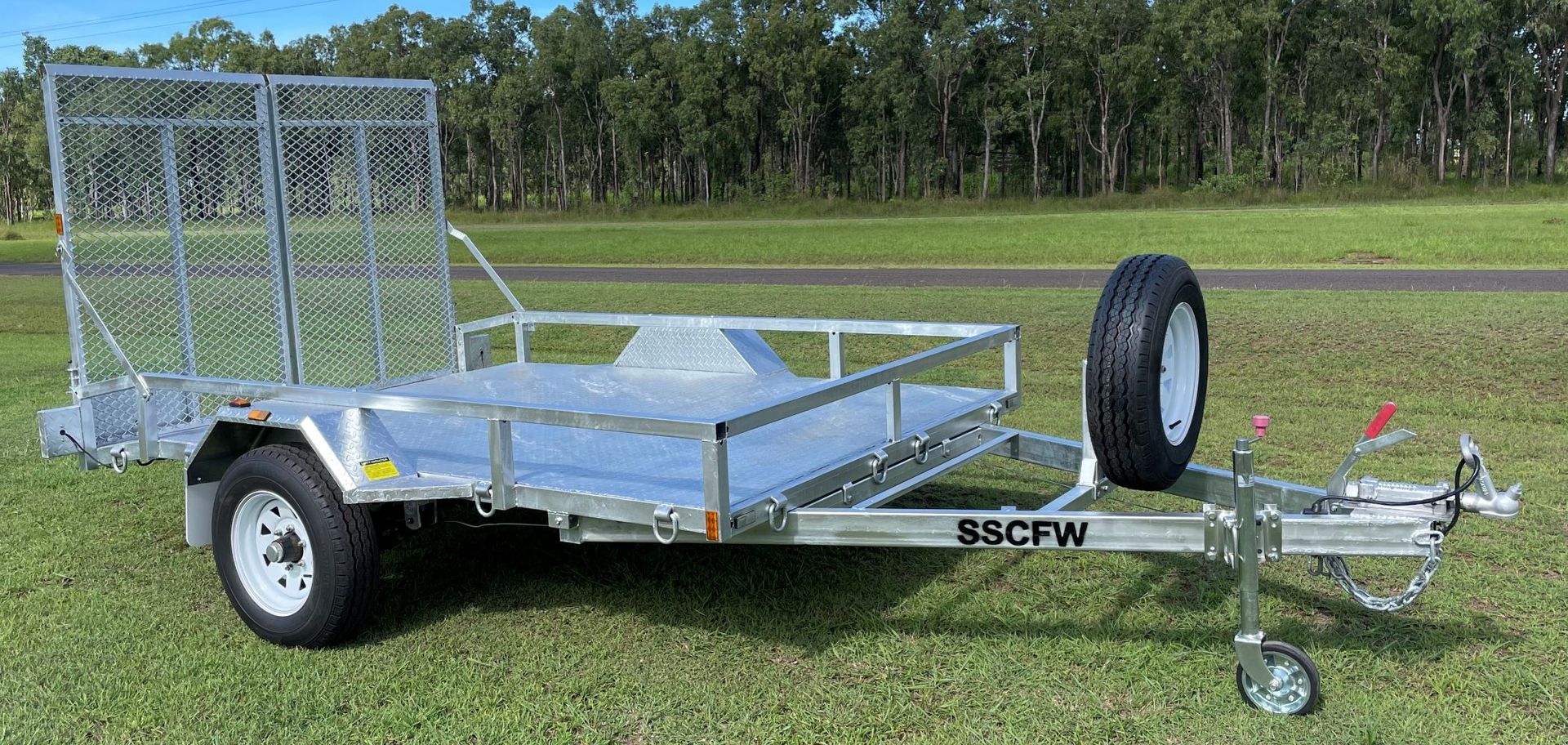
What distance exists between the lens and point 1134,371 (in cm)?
381

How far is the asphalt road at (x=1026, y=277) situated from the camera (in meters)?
17.0

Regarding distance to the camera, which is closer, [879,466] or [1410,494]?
[1410,494]

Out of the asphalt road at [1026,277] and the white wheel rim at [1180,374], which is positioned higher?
the white wheel rim at [1180,374]

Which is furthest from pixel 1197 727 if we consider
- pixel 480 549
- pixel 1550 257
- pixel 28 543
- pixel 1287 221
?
pixel 1287 221

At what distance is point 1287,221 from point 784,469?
32.0 metres

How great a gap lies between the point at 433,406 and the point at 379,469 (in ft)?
1.28

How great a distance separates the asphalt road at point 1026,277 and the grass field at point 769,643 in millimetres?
10885

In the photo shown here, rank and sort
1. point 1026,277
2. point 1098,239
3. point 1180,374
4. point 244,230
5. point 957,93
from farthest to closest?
1. point 957,93
2. point 1098,239
3. point 1026,277
4. point 244,230
5. point 1180,374

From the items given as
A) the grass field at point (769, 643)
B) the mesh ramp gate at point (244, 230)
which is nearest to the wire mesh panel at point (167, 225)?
the mesh ramp gate at point (244, 230)

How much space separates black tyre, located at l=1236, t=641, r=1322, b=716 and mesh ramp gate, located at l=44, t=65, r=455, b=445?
14.9 ft

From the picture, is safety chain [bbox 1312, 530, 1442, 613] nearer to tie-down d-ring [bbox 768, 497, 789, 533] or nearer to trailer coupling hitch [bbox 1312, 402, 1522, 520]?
trailer coupling hitch [bbox 1312, 402, 1522, 520]

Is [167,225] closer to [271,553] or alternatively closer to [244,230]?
[244,230]

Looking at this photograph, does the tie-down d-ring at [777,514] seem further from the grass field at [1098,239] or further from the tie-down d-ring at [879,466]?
the grass field at [1098,239]

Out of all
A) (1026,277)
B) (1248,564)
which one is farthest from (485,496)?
(1026,277)
